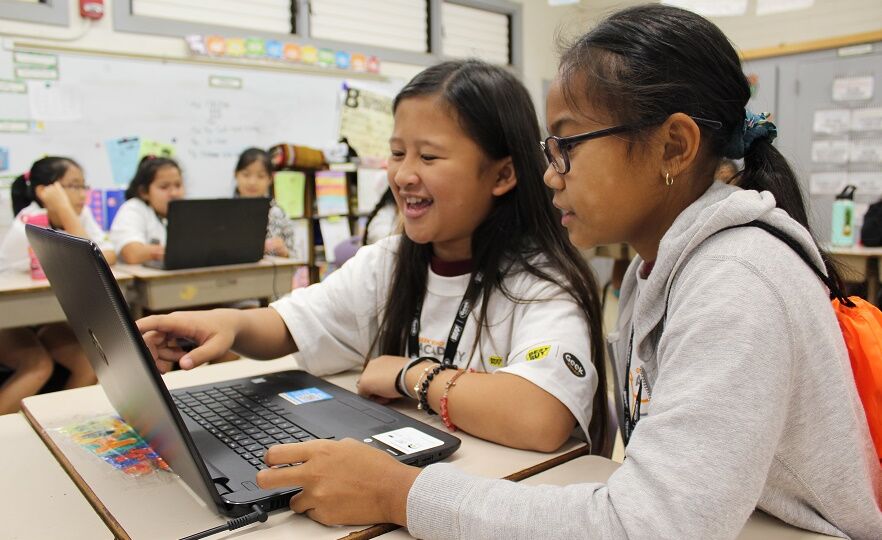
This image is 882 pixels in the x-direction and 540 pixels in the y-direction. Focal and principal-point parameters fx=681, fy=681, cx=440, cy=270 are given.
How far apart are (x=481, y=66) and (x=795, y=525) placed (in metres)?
0.91

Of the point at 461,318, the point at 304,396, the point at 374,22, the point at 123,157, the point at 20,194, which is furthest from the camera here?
the point at 374,22

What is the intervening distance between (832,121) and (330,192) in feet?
12.7

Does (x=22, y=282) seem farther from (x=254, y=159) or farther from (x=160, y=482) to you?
(x=160, y=482)

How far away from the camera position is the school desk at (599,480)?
27.7 inches

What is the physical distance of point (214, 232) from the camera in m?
3.15

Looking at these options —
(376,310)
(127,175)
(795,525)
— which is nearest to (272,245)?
(127,175)

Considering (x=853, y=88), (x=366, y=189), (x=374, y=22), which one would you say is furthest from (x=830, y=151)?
(x=374, y=22)

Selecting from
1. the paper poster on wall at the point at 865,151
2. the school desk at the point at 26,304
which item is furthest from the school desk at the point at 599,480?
the paper poster on wall at the point at 865,151

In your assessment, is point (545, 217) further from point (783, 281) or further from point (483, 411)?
point (783, 281)

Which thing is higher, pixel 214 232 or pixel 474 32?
pixel 474 32

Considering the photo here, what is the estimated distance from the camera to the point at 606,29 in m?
0.82

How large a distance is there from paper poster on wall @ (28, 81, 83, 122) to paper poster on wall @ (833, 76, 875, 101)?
5303mm

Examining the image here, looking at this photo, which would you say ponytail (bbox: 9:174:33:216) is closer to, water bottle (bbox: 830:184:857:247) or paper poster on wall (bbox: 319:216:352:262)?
paper poster on wall (bbox: 319:216:352:262)

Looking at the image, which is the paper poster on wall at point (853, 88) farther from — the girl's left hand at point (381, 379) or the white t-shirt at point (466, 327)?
the girl's left hand at point (381, 379)
